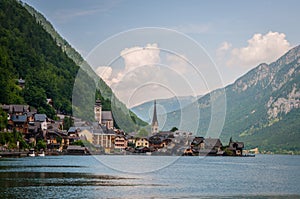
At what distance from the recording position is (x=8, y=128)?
129250 millimetres

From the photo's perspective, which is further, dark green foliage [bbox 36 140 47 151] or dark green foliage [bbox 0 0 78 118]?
dark green foliage [bbox 0 0 78 118]

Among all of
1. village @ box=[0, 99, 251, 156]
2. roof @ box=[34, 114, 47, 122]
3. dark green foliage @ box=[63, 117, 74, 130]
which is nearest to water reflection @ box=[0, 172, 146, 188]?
village @ box=[0, 99, 251, 156]

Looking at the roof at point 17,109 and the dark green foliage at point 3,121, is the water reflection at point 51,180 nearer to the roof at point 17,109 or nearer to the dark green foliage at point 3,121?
the dark green foliage at point 3,121

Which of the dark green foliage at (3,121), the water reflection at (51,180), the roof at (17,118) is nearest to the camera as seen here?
the water reflection at (51,180)

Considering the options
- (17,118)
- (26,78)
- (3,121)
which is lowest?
(3,121)

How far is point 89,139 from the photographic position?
166m

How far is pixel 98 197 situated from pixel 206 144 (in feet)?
498

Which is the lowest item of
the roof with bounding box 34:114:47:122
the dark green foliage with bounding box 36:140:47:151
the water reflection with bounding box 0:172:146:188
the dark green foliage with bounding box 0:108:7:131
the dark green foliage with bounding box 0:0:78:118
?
the water reflection with bounding box 0:172:146:188

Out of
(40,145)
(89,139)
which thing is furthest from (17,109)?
(89,139)

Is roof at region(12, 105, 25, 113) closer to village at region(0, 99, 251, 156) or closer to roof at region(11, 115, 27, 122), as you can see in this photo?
village at region(0, 99, 251, 156)

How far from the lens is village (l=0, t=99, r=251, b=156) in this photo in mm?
137625

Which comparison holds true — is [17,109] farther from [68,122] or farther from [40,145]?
[68,122]

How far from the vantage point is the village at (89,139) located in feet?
452

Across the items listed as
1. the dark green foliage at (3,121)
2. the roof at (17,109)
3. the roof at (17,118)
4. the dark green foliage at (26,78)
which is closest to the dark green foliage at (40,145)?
the roof at (17,118)
